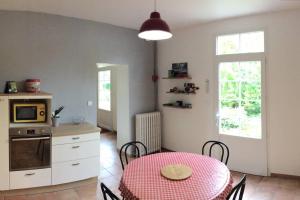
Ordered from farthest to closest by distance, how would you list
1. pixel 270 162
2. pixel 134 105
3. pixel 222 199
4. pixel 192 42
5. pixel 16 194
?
1. pixel 134 105
2. pixel 192 42
3. pixel 270 162
4. pixel 16 194
5. pixel 222 199

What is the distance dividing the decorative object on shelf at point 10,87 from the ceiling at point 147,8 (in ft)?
3.48

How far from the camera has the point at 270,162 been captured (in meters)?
3.76

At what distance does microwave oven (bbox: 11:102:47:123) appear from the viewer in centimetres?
321

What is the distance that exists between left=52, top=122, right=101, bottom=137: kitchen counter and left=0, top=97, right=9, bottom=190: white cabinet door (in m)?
0.58

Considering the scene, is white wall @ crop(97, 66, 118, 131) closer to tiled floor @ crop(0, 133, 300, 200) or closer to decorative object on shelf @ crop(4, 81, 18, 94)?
tiled floor @ crop(0, 133, 300, 200)

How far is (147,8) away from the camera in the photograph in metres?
3.42

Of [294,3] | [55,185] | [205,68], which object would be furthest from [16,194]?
[294,3]

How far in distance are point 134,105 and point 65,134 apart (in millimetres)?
1832

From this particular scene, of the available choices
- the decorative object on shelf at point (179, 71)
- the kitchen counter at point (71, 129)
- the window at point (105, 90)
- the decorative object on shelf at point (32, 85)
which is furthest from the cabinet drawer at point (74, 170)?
the window at point (105, 90)

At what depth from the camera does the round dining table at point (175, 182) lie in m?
1.74

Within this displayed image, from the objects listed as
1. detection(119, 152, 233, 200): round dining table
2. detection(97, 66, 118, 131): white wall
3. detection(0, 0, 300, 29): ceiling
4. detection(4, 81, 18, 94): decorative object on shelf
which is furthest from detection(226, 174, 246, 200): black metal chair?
detection(97, 66, 118, 131): white wall

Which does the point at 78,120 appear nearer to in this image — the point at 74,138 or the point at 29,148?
the point at 74,138

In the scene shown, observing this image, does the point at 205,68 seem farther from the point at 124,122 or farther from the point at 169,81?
the point at 124,122

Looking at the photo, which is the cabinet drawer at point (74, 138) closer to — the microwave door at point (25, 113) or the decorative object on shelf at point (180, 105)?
the microwave door at point (25, 113)
